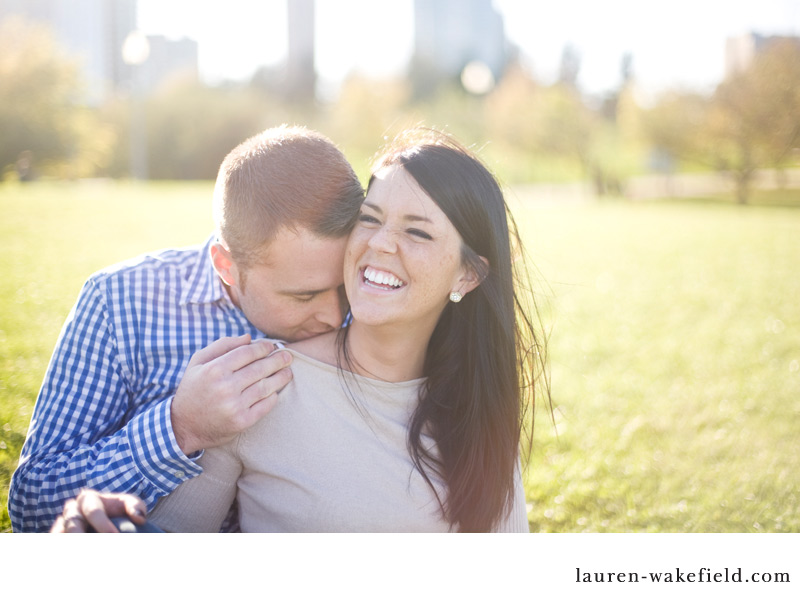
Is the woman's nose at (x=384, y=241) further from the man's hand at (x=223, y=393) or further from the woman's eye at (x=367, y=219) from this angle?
the man's hand at (x=223, y=393)

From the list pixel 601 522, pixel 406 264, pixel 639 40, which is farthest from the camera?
pixel 639 40

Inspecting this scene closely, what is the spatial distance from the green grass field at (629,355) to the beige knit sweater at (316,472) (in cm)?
83

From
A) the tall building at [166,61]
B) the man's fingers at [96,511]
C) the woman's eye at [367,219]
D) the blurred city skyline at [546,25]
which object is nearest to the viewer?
the man's fingers at [96,511]

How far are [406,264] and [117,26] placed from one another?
310 cm

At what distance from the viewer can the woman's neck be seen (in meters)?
2.02

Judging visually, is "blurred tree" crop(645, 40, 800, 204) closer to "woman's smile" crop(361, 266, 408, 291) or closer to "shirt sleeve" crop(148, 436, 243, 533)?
"woman's smile" crop(361, 266, 408, 291)

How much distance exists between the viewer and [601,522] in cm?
295

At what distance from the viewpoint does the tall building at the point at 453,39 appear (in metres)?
13.7

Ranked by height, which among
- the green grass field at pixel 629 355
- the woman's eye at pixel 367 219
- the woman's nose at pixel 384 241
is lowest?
the green grass field at pixel 629 355

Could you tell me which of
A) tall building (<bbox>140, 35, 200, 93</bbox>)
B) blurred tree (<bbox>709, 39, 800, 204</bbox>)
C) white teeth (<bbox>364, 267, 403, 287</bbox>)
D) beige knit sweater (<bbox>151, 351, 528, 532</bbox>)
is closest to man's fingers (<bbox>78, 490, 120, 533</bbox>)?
beige knit sweater (<bbox>151, 351, 528, 532</bbox>)

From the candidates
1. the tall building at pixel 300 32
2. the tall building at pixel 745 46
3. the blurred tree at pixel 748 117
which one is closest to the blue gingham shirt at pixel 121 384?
the tall building at pixel 745 46
